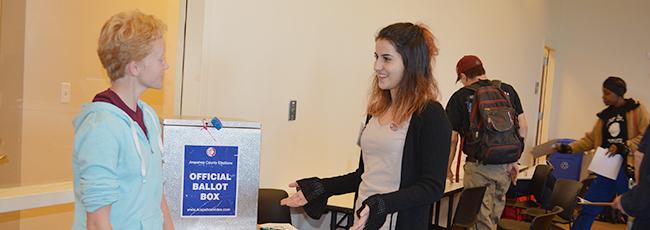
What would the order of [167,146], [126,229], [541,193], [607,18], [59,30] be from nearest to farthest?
[126,229] < [167,146] < [59,30] < [541,193] < [607,18]

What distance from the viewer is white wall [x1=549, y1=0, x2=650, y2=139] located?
802 cm

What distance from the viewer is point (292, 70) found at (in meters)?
3.25

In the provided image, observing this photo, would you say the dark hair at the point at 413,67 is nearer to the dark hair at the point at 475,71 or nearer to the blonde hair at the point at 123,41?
the blonde hair at the point at 123,41

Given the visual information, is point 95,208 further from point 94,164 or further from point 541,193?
point 541,193

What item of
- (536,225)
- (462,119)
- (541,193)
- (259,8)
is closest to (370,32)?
(462,119)

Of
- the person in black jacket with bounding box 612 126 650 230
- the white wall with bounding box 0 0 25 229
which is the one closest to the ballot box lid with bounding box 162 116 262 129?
the white wall with bounding box 0 0 25 229

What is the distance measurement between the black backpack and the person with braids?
151 cm

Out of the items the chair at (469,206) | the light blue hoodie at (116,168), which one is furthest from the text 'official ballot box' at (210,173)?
the chair at (469,206)

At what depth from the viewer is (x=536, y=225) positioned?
3.10m

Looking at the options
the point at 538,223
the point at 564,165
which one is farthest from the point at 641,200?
the point at 564,165

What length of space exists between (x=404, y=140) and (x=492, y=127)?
189cm

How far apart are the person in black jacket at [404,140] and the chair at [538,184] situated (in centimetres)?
319

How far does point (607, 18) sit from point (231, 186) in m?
7.96

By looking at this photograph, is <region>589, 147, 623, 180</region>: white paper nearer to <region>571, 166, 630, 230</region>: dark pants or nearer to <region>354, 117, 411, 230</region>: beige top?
<region>571, 166, 630, 230</region>: dark pants
